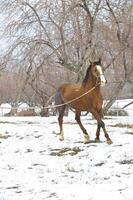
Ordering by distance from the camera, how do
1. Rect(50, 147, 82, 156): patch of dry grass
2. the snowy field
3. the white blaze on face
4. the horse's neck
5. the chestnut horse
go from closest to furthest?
the snowy field → Rect(50, 147, 82, 156): patch of dry grass → the white blaze on face → the chestnut horse → the horse's neck

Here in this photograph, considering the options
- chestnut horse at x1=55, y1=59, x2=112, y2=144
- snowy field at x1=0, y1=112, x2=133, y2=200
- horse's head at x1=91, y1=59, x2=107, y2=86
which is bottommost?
snowy field at x1=0, y1=112, x2=133, y2=200

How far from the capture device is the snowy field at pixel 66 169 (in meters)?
6.89

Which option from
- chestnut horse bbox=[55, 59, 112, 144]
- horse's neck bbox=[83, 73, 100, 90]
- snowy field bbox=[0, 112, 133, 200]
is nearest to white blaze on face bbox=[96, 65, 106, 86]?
chestnut horse bbox=[55, 59, 112, 144]

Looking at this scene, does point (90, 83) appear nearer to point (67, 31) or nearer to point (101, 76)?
point (101, 76)

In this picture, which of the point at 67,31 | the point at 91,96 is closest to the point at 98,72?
the point at 91,96

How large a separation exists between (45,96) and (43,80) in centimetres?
367

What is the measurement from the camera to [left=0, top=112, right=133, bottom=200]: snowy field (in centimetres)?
689

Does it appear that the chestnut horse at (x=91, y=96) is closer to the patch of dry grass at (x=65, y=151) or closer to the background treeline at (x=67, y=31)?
the patch of dry grass at (x=65, y=151)

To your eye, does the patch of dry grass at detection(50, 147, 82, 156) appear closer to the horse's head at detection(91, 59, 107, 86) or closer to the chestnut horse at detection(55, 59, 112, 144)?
the chestnut horse at detection(55, 59, 112, 144)

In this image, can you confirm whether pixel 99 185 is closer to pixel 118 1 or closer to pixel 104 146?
pixel 104 146

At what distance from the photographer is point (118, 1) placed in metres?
24.0

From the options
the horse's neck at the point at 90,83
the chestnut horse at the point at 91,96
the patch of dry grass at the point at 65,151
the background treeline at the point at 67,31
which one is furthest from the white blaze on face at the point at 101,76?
the background treeline at the point at 67,31

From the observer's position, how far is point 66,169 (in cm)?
872

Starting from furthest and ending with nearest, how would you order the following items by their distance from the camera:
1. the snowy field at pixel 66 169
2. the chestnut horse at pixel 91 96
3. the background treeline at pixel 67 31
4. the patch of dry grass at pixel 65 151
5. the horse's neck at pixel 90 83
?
the background treeline at pixel 67 31, the horse's neck at pixel 90 83, the chestnut horse at pixel 91 96, the patch of dry grass at pixel 65 151, the snowy field at pixel 66 169
